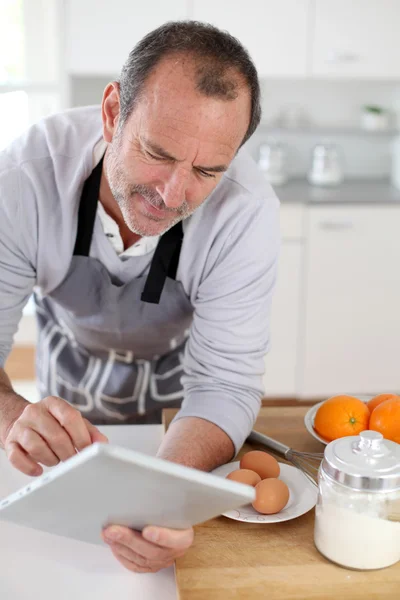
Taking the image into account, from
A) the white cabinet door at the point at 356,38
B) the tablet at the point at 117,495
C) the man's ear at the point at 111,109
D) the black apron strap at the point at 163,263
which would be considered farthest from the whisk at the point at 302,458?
the white cabinet door at the point at 356,38

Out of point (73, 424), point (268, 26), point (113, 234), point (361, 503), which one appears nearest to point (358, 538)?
point (361, 503)

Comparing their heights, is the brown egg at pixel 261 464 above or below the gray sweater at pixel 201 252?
below

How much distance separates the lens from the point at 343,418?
117 centimetres

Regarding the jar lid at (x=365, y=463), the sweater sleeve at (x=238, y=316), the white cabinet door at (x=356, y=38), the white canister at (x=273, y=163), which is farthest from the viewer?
the white canister at (x=273, y=163)

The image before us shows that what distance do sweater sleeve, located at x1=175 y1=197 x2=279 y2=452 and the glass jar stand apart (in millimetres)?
404

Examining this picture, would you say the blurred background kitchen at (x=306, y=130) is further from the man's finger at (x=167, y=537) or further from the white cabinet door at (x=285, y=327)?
the man's finger at (x=167, y=537)

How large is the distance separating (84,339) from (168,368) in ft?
0.69

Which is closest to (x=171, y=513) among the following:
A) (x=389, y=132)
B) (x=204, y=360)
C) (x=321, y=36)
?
(x=204, y=360)

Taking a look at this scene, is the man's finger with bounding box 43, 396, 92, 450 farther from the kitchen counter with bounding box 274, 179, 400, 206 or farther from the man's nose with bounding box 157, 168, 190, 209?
the kitchen counter with bounding box 274, 179, 400, 206

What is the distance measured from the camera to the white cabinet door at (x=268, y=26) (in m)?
3.16

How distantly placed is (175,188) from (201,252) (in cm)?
26

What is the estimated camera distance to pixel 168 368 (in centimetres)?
176

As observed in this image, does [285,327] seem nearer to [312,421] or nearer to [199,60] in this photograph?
[312,421]

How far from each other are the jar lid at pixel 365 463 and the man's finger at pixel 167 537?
19 cm
